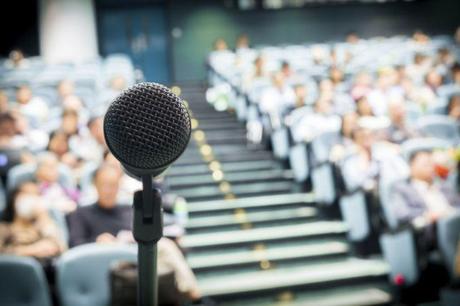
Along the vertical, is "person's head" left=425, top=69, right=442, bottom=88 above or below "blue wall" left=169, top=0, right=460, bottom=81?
below

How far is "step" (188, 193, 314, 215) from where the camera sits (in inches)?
175

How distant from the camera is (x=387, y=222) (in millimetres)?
3531

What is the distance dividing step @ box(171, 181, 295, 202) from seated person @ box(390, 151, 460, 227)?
4.48 ft

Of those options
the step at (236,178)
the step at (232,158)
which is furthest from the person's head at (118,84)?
the step at (236,178)

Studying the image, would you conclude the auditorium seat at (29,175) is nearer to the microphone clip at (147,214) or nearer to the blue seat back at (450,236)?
the blue seat back at (450,236)

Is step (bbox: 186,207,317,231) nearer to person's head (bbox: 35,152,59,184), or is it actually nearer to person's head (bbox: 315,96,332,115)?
person's head (bbox: 315,96,332,115)

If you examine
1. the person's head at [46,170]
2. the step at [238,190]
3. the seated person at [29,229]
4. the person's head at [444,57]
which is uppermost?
the person's head at [444,57]

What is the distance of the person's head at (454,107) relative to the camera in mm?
5348

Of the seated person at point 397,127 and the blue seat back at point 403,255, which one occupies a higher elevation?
the seated person at point 397,127

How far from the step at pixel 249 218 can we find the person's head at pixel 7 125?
159 cm

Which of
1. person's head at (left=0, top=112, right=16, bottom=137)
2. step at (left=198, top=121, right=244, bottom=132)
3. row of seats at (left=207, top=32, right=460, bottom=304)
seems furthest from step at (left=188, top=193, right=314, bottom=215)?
step at (left=198, top=121, right=244, bottom=132)

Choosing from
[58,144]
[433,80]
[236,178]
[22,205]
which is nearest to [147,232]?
[22,205]

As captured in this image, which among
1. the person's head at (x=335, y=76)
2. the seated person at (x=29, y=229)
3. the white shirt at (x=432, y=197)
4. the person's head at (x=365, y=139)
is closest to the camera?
the seated person at (x=29, y=229)

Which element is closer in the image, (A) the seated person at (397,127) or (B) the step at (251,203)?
(B) the step at (251,203)
